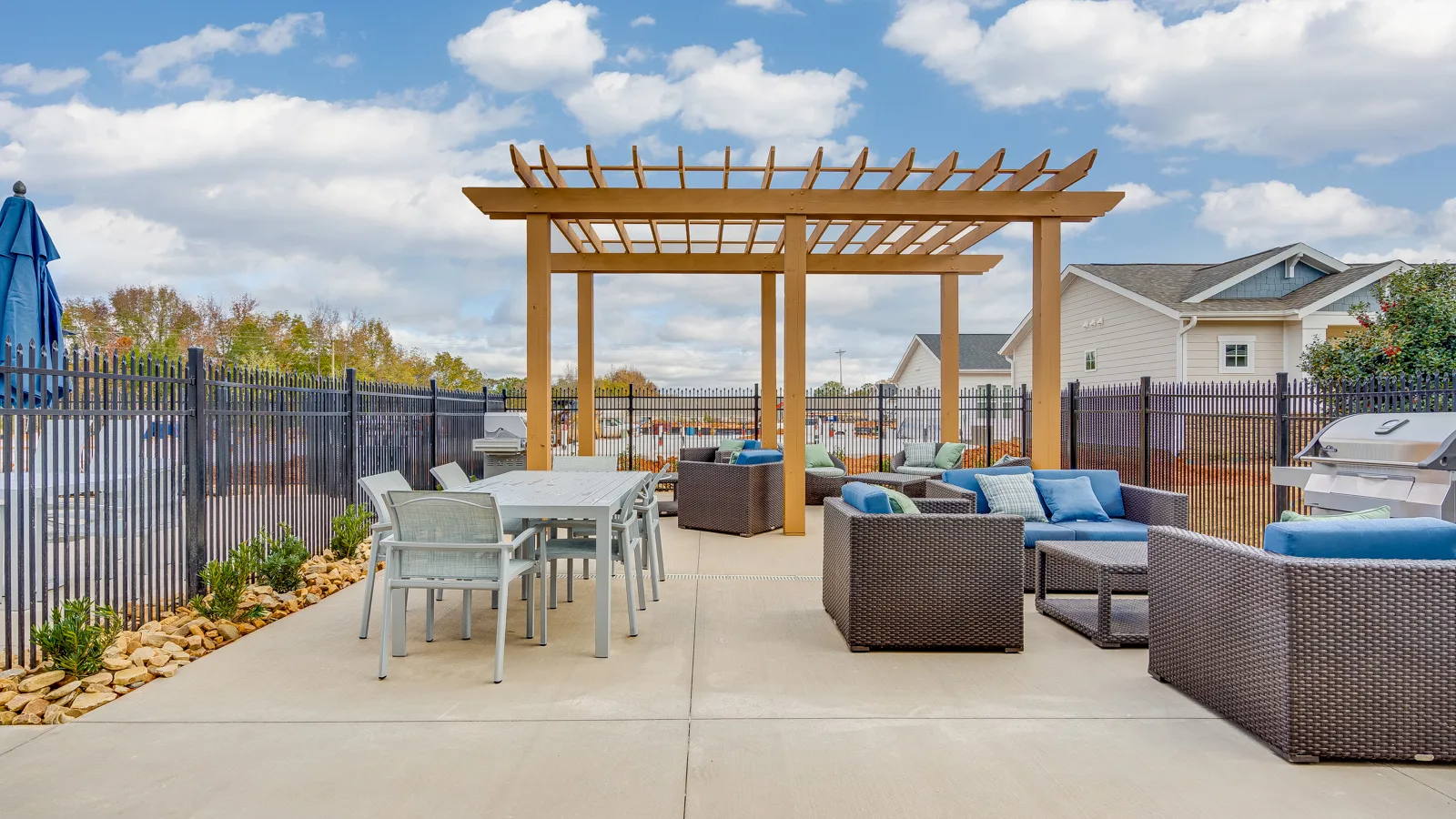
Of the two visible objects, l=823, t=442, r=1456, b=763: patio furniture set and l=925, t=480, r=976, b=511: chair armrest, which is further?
l=925, t=480, r=976, b=511: chair armrest

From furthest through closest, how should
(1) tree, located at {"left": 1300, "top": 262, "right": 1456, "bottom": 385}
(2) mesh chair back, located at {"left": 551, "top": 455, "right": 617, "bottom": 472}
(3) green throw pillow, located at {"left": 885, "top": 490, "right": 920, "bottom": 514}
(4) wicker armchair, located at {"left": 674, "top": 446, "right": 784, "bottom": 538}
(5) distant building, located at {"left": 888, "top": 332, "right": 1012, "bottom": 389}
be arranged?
(5) distant building, located at {"left": 888, "top": 332, "right": 1012, "bottom": 389} < (1) tree, located at {"left": 1300, "top": 262, "right": 1456, "bottom": 385} < (4) wicker armchair, located at {"left": 674, "top": 446, "right": 784, "bottom": 538} < (2) mesh chair back, located at {"left": 551, "top": 455, "right": 617, "bottom": 472} < (3) green throw pillow, located at {"left": 885, "top": 490, "right": 920, "bottom": 514}

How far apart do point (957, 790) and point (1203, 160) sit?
13.7m

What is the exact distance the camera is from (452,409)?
9.68 m

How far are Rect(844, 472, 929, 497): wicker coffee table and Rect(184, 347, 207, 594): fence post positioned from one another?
19.5 ft

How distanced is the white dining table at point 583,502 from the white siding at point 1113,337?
13.2m

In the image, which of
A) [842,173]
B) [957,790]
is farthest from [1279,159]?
[957,790]

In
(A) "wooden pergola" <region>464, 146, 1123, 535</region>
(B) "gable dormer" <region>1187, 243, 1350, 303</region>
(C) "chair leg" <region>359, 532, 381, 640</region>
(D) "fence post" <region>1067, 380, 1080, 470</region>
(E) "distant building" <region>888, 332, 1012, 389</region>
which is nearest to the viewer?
(C) "chair leg" <region>359, 532, 381, 640</region>

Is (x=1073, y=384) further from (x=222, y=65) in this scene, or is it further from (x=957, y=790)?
(x=222, y=65)

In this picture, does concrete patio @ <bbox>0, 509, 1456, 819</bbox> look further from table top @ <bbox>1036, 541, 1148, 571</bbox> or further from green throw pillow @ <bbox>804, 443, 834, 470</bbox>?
green throw pillow @ <bbox>804, 443, 834, 470</bbox>

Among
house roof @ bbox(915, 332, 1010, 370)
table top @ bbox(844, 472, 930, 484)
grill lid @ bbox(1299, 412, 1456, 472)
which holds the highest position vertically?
house roof @ bbox(915, 332, 1010, 370)

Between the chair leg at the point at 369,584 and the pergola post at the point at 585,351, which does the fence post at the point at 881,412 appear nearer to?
the pergola post at the point at 585,351

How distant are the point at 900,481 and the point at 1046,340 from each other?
2419mm

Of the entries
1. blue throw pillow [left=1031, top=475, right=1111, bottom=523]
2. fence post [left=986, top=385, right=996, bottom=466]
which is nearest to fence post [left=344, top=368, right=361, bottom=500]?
blue throw pillow [left=1031, top=475, right=1111, bottom=523]

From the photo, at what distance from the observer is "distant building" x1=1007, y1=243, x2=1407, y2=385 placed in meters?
13.7
